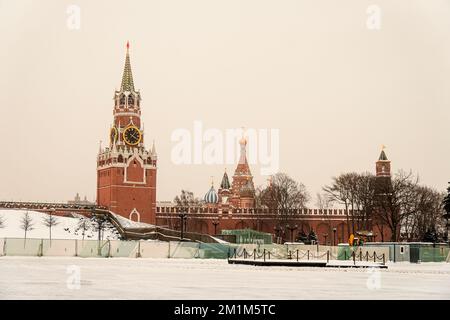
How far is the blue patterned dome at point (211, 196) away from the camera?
423ft

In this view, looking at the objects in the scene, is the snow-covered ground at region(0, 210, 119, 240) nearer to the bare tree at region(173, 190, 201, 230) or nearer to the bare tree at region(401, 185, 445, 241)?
the bare tree at region(173, 190, 201, 230)

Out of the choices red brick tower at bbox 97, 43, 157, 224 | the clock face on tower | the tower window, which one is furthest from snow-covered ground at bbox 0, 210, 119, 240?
the tower window

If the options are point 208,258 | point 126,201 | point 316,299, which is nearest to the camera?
point 316,299

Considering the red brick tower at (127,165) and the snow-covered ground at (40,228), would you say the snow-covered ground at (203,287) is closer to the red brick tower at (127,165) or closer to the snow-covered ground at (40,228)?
the snow-covered ground at (40,228)

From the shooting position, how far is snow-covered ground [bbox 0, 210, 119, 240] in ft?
242

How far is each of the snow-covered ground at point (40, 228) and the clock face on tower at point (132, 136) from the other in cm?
1651

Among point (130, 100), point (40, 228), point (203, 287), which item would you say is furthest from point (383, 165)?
point (203, 287)

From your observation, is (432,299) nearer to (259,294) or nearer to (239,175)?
(259,294)

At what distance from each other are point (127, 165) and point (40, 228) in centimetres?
2080

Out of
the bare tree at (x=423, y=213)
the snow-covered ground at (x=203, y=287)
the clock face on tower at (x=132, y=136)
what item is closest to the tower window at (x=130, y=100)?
the clock face on tower at (x=132, y=136)

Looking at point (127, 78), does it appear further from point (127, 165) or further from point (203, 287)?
point (203, 287)
